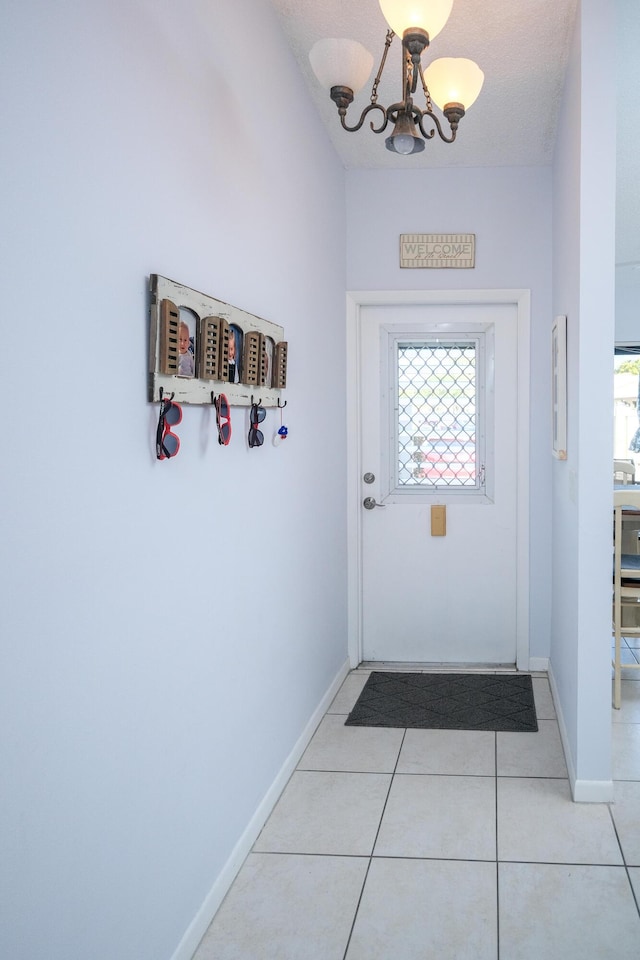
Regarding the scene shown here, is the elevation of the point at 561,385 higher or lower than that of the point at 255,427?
higher

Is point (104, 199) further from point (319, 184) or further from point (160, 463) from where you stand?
point (319, 184)

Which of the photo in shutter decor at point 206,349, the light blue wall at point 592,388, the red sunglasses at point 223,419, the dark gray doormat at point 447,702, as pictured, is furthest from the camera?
the dark gray doormat at point 447,702

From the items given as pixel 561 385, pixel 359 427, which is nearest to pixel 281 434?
pixel 561 385

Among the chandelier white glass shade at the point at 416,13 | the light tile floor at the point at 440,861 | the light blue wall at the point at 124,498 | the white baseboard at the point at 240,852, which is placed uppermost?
the chandelier white glass shade at the point at 416,13

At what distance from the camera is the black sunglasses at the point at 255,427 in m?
2.33

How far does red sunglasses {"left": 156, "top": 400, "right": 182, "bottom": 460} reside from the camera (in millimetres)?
1621

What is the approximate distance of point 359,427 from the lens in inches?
162

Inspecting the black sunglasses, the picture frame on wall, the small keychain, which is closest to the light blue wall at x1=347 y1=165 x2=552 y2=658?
the picture frame on wall

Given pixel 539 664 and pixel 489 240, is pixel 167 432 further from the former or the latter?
pixel 539 664

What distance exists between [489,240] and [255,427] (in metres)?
2.20

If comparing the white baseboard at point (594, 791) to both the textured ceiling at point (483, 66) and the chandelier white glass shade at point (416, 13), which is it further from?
the textured ceiling at point (483, 66)

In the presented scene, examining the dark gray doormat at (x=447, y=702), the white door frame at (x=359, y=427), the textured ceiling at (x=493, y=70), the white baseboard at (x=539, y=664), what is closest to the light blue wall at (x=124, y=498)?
the textured ceiling at (x=493, y=70)

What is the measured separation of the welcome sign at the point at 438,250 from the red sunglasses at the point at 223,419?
90.5 inches

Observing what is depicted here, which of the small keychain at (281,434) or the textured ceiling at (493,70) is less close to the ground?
the textured ceiling at (493,70)
